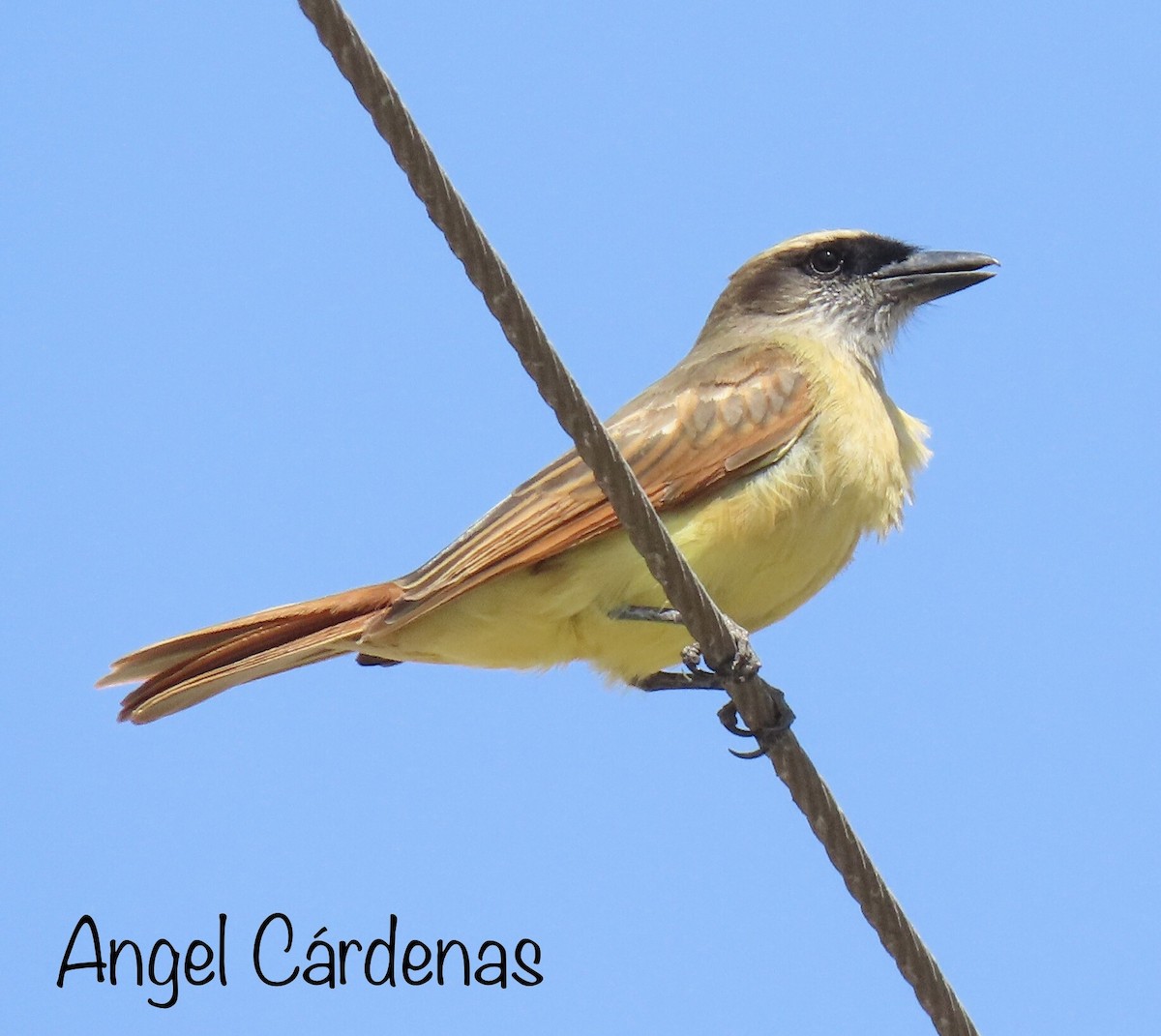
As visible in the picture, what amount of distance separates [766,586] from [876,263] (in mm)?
1849

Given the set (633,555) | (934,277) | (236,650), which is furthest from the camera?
(934,277)

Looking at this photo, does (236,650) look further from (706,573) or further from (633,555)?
(706,573)

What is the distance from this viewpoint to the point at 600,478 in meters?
3.37

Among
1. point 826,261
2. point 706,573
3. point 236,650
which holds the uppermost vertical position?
point 826,261

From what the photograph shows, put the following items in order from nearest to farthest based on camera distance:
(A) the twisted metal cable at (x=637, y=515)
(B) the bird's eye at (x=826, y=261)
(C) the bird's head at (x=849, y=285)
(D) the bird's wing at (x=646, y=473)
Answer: (A) the twisted metal cable at (x=637, y=515), (D) the bird's wing at (x=646, y=473), (C) the bird's head at (x=849, y=285), (B) the bird's eye at (x=826, y=261)

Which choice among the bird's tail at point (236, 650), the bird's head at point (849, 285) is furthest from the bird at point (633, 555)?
the bird's head at point (849, 285)

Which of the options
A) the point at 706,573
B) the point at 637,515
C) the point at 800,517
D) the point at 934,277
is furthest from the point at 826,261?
the point at 637,515

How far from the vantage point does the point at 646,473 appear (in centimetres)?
502

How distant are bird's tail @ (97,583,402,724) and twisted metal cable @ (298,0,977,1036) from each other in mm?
1404

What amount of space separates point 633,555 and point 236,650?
4.18 feet

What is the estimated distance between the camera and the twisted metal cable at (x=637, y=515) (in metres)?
2.69

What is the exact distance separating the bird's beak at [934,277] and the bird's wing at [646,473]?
0.99 meters

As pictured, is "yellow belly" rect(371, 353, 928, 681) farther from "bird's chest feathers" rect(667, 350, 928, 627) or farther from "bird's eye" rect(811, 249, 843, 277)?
"bird's eye" rect(811, 249, 843, 277)

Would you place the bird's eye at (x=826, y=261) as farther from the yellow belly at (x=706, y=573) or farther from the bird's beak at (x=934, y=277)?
the yellow belly at (x=706, y=573)
